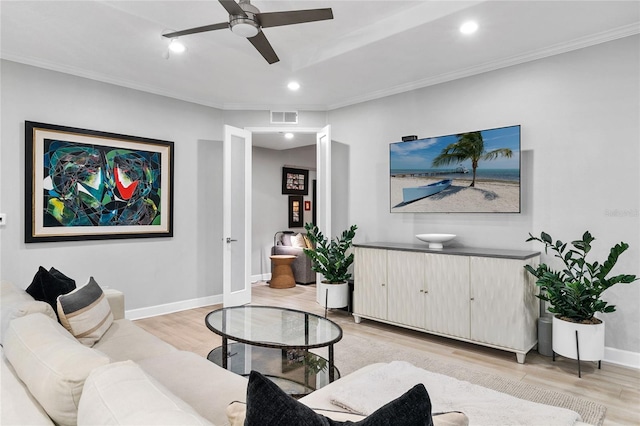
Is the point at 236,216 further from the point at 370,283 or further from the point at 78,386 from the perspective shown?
the point at 78,386

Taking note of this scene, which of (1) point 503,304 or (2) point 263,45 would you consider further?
(1) point 503,304

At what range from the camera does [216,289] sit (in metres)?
5.08

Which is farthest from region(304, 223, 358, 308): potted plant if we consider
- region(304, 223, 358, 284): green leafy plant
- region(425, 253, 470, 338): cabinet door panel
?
region(425, 253, 470, 338): cabinet door panel

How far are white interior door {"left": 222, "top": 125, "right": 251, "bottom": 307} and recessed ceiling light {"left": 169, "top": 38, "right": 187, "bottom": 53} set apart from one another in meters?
1.36

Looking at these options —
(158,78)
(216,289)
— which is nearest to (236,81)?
(158,78)

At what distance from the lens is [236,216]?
193 inches

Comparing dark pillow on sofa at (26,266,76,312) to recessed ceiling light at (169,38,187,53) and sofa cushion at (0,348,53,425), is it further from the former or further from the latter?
recessed ceiling light at (169,38,187,53)

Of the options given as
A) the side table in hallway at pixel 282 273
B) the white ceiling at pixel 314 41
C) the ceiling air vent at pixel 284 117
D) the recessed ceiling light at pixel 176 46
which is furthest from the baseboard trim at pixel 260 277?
the recessed ceiling light at pixel 176 46

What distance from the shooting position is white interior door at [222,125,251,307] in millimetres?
4691

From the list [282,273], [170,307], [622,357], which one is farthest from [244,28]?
[282,273]

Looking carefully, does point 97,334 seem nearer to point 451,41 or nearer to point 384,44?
point 384,44

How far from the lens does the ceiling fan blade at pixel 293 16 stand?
2.20 metres

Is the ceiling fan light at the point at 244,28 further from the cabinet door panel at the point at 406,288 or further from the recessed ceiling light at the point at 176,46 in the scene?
the cabinet door panel at the point at 406,288

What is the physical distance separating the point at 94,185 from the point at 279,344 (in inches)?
114
